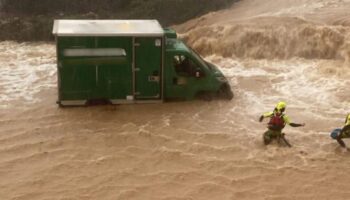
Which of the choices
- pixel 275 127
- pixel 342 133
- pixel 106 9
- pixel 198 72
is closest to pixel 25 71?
pixel 198 72

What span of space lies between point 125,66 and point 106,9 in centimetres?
1374

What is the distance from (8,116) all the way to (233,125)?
5.90m

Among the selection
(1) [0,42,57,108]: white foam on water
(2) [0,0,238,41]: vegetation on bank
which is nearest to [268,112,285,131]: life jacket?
(1) [0,42,57,108]: white foam on water

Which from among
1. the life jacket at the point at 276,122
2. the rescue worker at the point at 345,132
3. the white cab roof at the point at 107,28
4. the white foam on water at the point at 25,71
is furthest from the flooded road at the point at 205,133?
the white cab roof at the point at 107,28

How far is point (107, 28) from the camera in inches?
567

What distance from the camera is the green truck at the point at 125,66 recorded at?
45.4 feet

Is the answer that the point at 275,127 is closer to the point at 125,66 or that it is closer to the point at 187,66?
the point at 187,66

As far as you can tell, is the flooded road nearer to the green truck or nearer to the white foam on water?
the white foam on water

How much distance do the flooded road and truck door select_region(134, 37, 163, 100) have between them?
505mm

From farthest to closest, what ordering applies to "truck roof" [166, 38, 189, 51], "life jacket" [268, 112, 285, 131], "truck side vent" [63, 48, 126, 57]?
"truck roof" [166, 38, 189, 51] < "truck side vent" [63, 48, 126, 57] < "life jacket" [268, 112, 285, 131]

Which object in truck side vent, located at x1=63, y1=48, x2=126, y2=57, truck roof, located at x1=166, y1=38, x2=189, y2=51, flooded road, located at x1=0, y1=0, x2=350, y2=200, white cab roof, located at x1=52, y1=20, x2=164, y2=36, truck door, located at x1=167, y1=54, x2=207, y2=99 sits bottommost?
flooded road, located at x1=0, y1=0, x2=350, y2=200

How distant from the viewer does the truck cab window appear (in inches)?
573

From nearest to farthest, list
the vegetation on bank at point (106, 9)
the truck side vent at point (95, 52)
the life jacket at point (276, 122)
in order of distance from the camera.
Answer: the life jacket at point (276, 122), the truck side vent at point (95, 52), the vegetation on bank at point (106, 9)

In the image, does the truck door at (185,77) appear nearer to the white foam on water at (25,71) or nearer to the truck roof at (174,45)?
the truck roof at (174,45)
